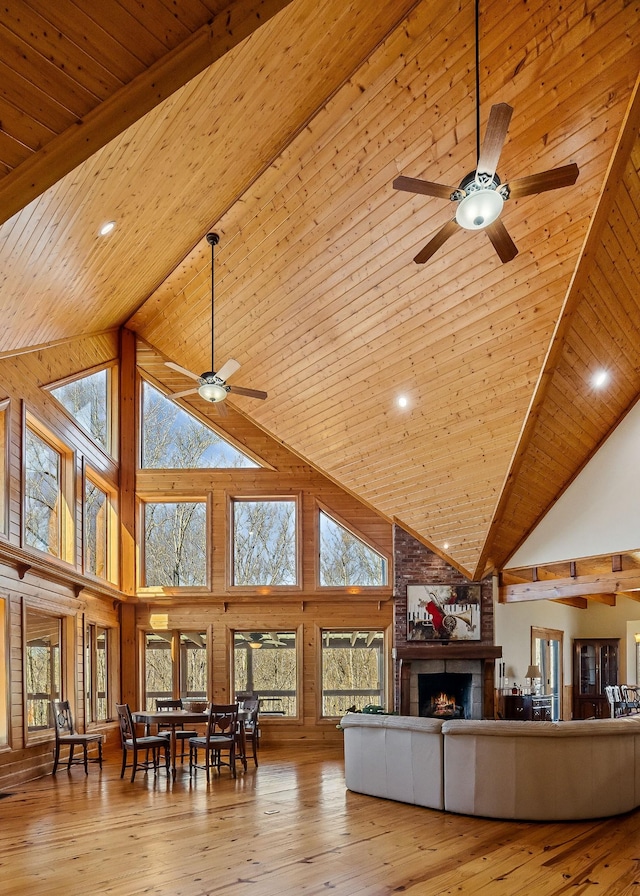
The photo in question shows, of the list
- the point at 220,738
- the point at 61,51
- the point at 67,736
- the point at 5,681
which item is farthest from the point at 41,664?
the point at 61,51

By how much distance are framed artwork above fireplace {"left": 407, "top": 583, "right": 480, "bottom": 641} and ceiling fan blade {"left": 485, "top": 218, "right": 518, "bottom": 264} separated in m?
6.70

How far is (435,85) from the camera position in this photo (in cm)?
589

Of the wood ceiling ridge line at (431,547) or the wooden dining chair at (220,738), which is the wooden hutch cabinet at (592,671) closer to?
the wood ceiling ridge line at (431,547)

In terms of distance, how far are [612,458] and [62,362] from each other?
7.35m

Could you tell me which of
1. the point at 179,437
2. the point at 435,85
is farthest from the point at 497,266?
the point at 179,437

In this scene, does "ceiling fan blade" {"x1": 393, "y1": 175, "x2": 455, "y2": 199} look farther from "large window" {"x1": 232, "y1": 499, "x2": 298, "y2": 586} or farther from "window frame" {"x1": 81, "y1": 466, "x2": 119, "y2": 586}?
"large window" {"x1": 232, "y1": 499, "x2": 298, "y2": 586}

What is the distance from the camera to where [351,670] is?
1173 centimetres

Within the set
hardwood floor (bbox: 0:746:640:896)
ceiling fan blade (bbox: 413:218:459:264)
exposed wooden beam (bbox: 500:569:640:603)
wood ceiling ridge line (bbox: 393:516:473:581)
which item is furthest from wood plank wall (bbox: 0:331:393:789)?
ceiling fan blade (bbox: 413:218:459:264)

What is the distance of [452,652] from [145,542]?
509 cm

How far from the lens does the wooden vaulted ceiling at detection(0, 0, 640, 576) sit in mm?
3604

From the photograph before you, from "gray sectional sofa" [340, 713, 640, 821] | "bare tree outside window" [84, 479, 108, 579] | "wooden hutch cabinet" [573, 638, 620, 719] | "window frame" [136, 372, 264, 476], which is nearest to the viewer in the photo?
"gray sectional sofa" [340, 713, 640, 821]

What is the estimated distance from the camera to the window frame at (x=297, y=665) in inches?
451

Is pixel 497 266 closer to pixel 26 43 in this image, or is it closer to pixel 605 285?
pixel 605 285

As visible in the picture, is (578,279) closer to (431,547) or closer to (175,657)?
(431,547)
